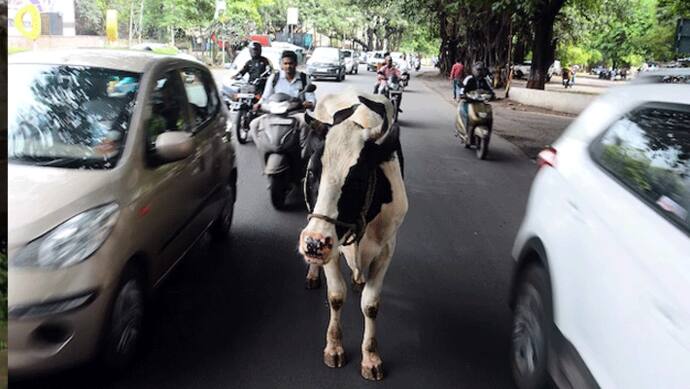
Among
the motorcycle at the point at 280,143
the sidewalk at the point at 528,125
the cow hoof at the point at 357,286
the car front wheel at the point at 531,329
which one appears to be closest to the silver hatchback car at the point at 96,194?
the cow hoof at the point at 357,286

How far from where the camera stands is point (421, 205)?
25.7 feet

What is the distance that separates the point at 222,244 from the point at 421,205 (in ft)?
9.50

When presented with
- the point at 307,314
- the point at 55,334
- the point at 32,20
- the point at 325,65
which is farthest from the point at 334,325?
the point at 325,65

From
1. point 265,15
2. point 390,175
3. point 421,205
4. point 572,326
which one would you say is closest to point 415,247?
point 421,205

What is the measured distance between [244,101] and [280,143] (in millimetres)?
5084

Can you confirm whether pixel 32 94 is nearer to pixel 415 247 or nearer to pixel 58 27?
pixel 415 247

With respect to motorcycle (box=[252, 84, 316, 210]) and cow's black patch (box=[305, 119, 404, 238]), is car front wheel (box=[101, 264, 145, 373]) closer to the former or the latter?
cow's black patch (box=[305, 119, 404, 238])

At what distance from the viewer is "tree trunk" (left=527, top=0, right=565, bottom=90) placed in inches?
836

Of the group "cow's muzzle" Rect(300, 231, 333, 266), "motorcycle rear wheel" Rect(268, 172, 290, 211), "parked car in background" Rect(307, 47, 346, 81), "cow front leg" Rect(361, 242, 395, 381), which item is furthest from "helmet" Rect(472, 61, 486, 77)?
"parked car in background" Rect(307, 47, 346, 81)

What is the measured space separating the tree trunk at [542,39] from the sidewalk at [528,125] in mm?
1341

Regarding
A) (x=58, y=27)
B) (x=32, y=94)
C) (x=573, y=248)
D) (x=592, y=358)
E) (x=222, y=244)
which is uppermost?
(x=58, y=27)

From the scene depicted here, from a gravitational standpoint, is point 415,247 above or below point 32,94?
below

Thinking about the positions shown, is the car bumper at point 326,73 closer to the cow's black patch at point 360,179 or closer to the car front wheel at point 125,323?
the cow's black patch at point 360,179

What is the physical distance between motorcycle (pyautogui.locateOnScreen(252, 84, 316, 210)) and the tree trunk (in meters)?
16.3
